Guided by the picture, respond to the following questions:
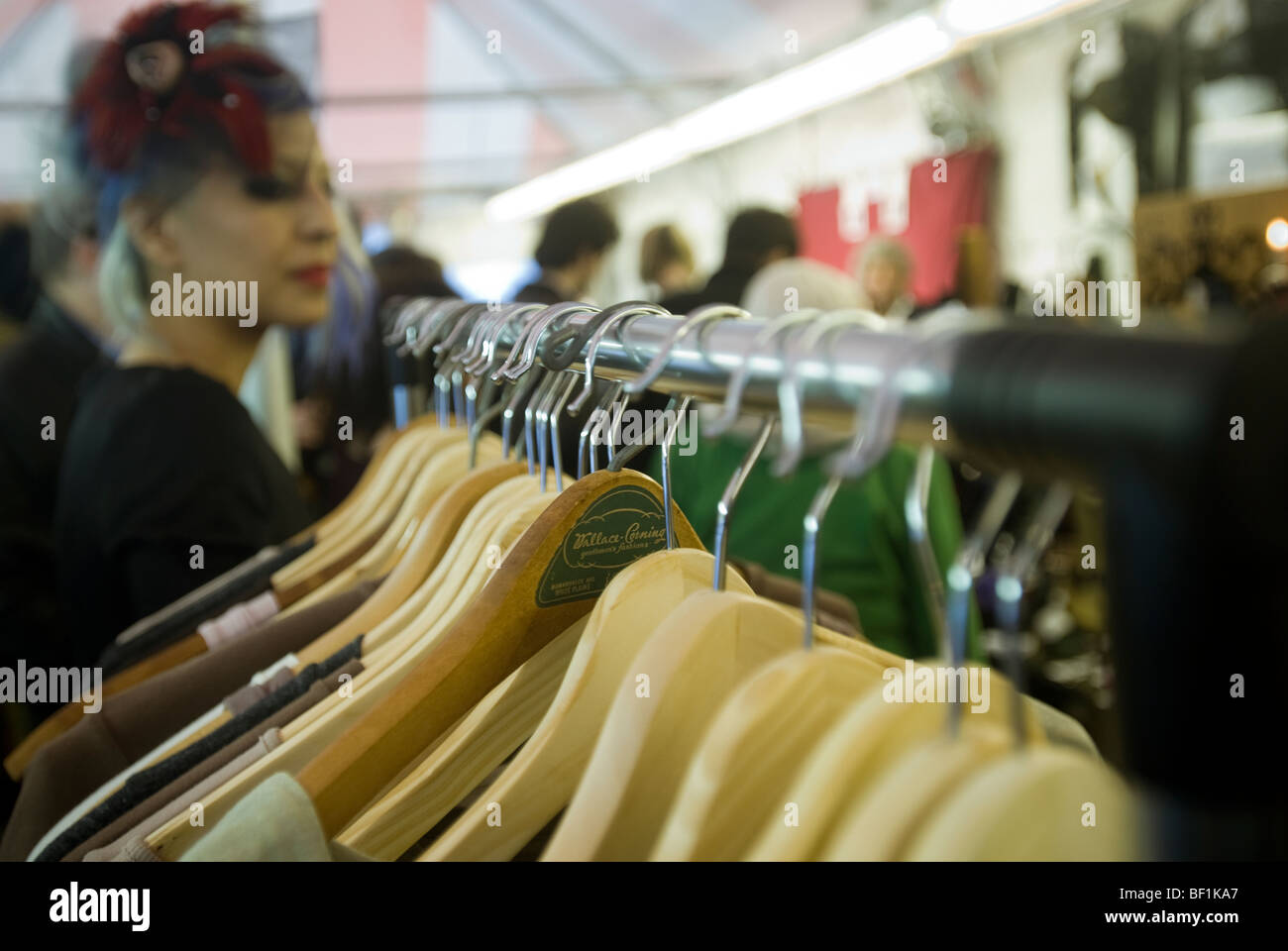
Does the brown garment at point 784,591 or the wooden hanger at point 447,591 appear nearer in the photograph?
the wooden hanger at point 447,591

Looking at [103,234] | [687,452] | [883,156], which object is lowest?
[687,452]

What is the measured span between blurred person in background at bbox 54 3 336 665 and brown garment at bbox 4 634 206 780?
0.89 ft

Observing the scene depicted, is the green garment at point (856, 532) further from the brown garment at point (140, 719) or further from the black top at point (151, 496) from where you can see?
the brown garment at point (140, 719)

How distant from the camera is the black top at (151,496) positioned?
4.83 feet

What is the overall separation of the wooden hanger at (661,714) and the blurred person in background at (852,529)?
1332mm

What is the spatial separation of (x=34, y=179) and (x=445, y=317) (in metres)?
1.33

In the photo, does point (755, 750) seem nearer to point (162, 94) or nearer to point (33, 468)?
point (162, 94)

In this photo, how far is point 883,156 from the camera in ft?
25.6

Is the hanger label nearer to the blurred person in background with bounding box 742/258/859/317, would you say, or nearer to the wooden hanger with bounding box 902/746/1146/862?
the wooden hanger with bounding box 902/746/1146/862

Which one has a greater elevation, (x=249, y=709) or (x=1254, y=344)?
(x=1254, y=344)

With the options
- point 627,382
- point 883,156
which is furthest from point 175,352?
point 883,156

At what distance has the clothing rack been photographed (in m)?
0.38

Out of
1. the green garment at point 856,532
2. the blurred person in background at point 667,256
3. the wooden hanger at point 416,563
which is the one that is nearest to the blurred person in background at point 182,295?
the wooden hanger at point 416,563
